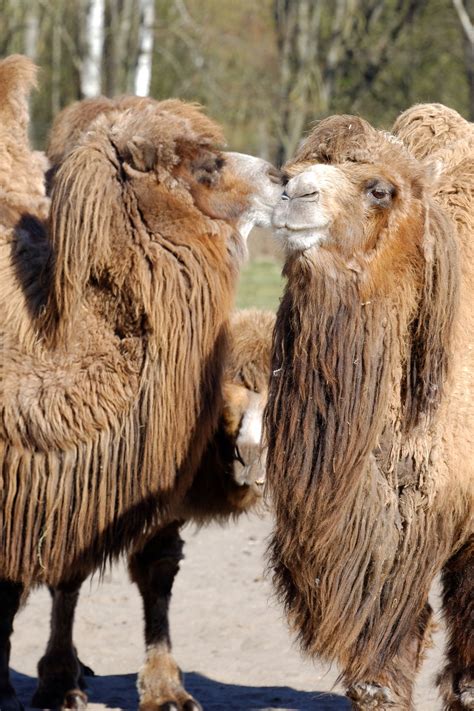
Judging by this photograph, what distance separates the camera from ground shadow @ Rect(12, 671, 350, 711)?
5305 mm

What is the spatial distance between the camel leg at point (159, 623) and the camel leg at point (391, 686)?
1.35 metres

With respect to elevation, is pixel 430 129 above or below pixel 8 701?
above

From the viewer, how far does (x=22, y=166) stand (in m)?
5.61

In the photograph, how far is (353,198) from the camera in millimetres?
3670

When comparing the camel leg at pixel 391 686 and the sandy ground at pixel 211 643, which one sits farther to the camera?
the sandy ground at pixel 211 643

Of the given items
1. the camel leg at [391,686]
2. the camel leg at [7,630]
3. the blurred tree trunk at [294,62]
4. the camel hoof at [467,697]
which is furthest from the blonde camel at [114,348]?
the blurred tree trunk at [294,62]

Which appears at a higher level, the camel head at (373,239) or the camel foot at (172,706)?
the camel head at (373,239)

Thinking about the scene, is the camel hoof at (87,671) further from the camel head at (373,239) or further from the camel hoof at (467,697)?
the camel head at (373,239)

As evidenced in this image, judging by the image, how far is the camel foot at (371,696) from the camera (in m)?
3.86

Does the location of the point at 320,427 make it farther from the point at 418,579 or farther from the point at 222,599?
the point at 222,599

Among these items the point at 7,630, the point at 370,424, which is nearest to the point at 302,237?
the point at 370,424

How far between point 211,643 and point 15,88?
295 centimetres

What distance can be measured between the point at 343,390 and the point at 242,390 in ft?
5.00

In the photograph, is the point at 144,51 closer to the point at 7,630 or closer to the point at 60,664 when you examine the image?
the point at 60,664
